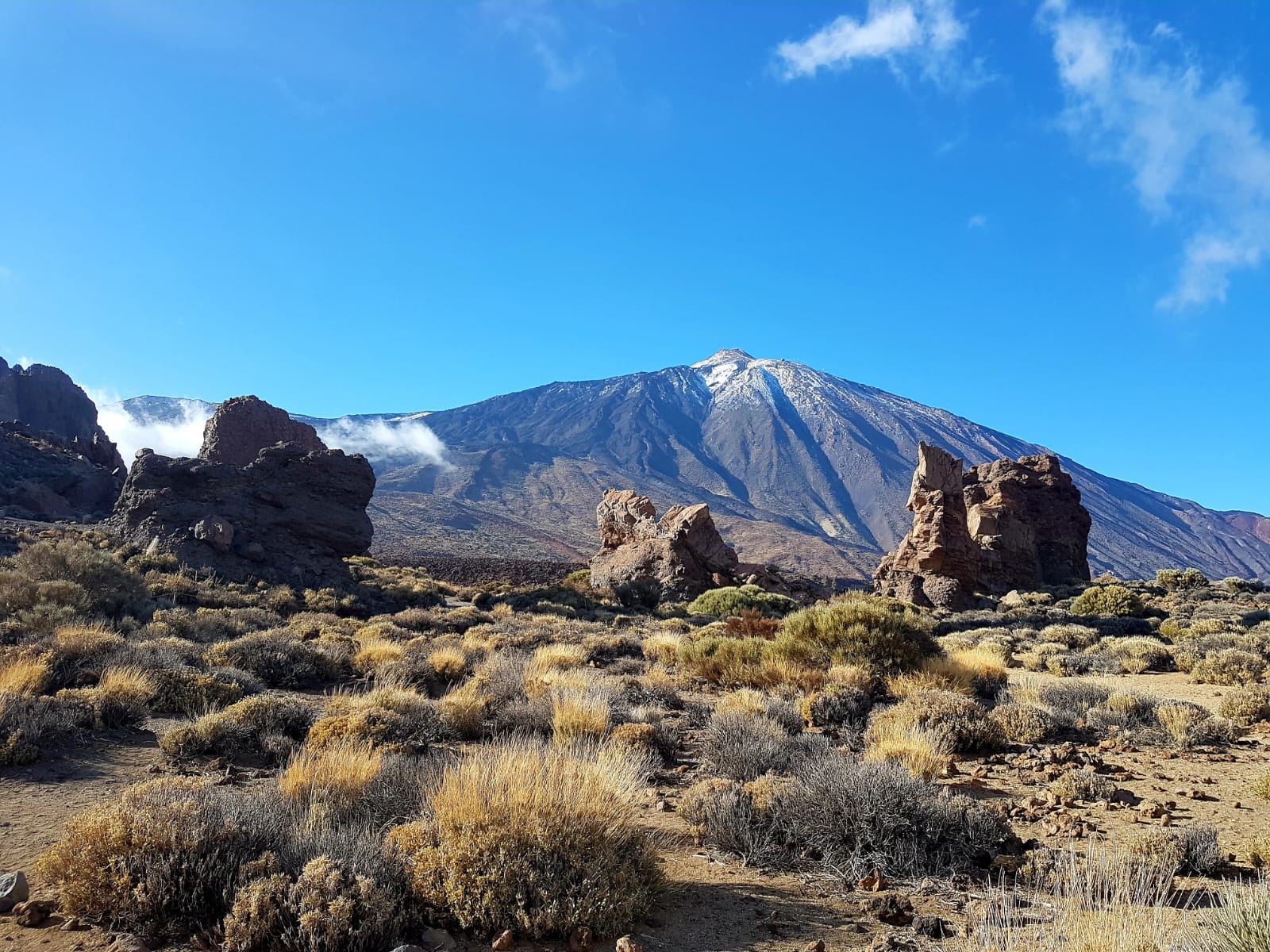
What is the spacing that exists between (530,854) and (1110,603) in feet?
83.5

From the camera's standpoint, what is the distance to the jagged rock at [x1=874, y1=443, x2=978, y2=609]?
28156 mm

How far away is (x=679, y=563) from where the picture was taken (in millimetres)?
27719

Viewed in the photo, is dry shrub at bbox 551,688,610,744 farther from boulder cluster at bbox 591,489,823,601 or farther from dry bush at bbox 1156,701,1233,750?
boulder cluster at bbox 591,489,823,601

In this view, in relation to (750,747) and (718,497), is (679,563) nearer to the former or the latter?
(750,747)

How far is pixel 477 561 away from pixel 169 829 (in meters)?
42.4

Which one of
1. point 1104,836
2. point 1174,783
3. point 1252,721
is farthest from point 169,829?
point 1252,721

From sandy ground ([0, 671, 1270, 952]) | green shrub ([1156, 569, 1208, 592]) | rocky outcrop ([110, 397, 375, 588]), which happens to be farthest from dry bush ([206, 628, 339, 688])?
green shrub ([1156, 569, 1208, 592])

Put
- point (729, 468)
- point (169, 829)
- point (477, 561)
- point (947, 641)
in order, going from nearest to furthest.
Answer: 1. point (169, 829)
2. point (947, 641)
3. point (477, 561)
4. point (729, 468)

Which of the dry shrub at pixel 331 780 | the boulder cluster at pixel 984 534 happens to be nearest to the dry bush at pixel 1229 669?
the dry shrub at pixel 331 780

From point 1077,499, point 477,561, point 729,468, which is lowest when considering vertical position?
point 477,561

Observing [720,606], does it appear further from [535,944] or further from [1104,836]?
[535,944]

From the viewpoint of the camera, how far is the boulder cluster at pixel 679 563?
27734 millimetres

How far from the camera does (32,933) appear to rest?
320cm

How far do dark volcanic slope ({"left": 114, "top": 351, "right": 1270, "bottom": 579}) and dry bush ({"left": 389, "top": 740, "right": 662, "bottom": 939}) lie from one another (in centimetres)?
5799
